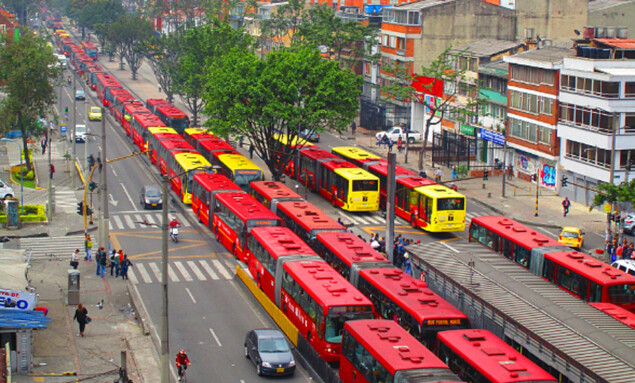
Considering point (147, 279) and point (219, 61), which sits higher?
point (219, 61)

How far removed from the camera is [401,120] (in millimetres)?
112625

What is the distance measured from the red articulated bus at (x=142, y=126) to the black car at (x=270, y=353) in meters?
54.7

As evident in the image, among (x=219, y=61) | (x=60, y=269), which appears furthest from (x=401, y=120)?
(x=60, y=269)

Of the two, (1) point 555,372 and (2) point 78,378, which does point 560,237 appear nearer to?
(1) point 555,372

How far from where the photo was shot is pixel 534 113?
83062 millimetres

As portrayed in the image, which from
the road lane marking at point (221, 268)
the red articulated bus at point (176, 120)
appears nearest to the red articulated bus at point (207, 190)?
the road lane marking at point (221, 268)

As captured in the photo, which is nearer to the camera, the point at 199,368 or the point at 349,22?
the point at 199,368

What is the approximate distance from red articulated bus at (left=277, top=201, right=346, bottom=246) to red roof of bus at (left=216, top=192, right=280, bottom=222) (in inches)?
56.2

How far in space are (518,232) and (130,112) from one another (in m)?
60.6

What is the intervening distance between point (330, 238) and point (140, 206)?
26245mm

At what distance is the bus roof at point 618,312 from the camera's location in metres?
41.3

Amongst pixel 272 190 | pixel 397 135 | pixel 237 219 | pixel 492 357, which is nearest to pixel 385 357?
pixel 492 357

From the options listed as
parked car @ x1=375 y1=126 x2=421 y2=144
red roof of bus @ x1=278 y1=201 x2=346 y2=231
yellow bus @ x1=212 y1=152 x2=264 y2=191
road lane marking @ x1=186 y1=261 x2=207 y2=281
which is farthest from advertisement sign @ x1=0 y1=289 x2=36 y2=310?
parked car @ x1=375 y1=126 x2=421 y2=144

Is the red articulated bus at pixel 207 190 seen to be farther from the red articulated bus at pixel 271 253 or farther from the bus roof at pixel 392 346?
the bus roof at pixel 392 346
